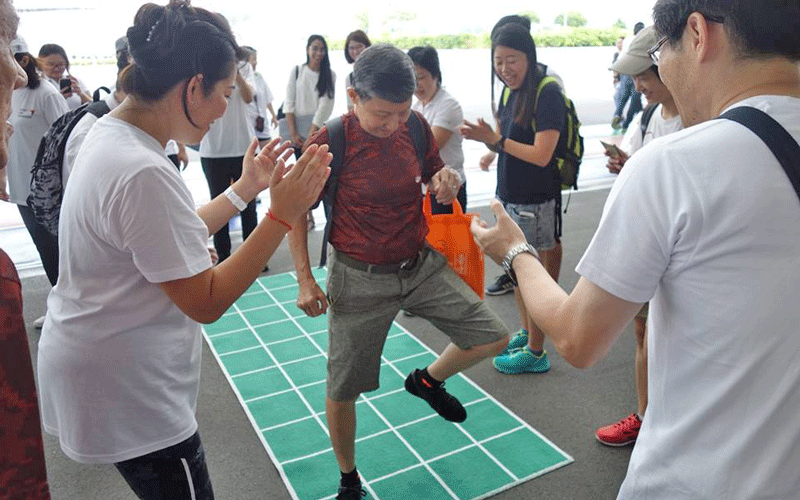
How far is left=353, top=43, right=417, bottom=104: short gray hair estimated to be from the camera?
1.93 metres

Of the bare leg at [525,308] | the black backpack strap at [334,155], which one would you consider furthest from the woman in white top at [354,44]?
the black backpack strap at [334,155]

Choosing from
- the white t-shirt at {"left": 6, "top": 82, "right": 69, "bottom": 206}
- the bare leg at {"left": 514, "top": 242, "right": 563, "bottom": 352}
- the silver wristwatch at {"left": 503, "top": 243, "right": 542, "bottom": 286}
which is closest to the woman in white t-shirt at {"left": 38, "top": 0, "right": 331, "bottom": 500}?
the silver wristwatch at {"left": 503, "top": 243, "right": 542, "bottom": 286}

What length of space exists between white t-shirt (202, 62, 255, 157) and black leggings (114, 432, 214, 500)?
9.62ft

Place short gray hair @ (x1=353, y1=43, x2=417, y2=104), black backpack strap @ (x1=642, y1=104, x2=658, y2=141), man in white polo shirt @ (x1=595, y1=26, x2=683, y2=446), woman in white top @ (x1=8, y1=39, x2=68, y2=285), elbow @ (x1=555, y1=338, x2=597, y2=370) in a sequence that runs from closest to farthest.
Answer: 1. elbow @ (x1=555, y1=338, x2=597, y2=370)
2. short gray hair @ (x1=353, y1=43, x2=417, y2=104)
3. man in white polo shirt @ (x1=595, y1=26, x2=683, y2=446)
4. black backpack strap @ (x1=642, y1=104, x2=658, y2=141)
5. woman in white top @ (x1=8, y1=39, x2=68, y2=285)

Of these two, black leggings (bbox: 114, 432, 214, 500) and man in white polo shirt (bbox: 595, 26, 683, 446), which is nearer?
black leggings (bbox: 114, 432, 214, 500)

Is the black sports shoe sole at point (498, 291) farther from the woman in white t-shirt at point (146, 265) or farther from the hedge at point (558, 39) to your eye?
the hedge at point (558, 39)

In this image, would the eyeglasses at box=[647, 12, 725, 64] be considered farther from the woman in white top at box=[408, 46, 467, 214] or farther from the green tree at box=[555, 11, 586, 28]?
the green tree at box=[555, 11, 586, 28]

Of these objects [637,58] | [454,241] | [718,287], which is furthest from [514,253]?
[637,58]

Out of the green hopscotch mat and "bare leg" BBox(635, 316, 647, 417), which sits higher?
"bare leg" BBox(635, 316, 647, 417)

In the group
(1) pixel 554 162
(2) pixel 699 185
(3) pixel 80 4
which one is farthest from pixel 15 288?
(3) pixel 80 4

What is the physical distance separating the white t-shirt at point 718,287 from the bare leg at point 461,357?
1211 mm

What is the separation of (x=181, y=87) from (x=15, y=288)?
28.8 inches

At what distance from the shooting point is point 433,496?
86.5 inches

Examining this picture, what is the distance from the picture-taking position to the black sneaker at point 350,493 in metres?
2.12
